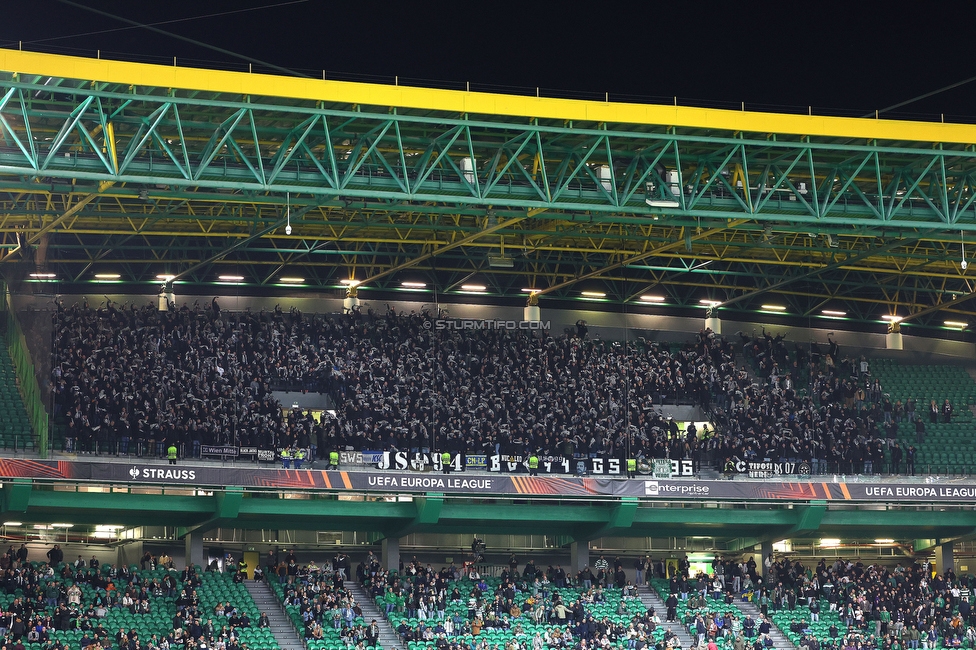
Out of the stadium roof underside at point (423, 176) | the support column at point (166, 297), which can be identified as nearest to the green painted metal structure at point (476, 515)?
the stadium roof underside at point (423, 176)

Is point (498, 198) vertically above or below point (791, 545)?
above

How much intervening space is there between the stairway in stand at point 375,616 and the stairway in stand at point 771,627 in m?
11.5

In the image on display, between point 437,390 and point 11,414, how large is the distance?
13.9 m

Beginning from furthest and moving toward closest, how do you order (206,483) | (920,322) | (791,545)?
(920,322), (791,545), (206,483)

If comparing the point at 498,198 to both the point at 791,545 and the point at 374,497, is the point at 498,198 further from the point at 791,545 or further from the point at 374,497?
the point at 791,545

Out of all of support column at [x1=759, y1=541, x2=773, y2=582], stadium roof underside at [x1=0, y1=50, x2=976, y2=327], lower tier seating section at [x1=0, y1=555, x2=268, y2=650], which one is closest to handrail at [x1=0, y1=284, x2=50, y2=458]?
stadium roof underside at [x1=0, y1=50, x2=976, y2=327]

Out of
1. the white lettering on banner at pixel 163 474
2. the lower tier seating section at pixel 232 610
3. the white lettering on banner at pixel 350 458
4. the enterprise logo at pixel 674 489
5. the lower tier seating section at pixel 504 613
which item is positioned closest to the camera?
the lower tier seating section at pixel 232 610

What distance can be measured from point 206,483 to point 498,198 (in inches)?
484

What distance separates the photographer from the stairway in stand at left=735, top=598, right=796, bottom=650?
1651 inches

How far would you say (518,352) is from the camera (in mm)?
48875

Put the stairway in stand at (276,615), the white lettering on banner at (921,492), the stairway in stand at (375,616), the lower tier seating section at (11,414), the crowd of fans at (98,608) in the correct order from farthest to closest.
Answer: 1. the white lettering on banner at (921,492)
2. the lower tier seating section at (11,414)
3. the stairway in stand at (375,616)
4. the stairway in stand at (276,615)
5. the crowd of fans at (98,608)

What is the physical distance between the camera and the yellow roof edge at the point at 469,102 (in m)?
31.9

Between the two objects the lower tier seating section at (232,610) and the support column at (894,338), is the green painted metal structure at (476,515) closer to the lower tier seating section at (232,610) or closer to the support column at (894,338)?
the lower tier seating section at (232,610)

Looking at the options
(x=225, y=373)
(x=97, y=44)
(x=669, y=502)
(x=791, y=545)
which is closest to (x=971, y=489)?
(x=791, y=545)
